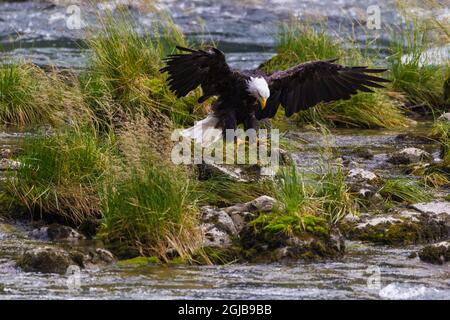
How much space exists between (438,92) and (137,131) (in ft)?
21.1

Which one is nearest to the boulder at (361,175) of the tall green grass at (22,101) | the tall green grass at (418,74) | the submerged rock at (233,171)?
the submerged rock at (233,171)

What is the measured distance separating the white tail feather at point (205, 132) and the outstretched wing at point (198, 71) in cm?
30

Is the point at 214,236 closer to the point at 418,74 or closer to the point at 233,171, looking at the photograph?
the point at 233,171

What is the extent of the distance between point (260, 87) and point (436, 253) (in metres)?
2.86

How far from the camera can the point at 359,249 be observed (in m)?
8.41

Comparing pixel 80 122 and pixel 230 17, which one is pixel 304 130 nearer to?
pixel 80 122

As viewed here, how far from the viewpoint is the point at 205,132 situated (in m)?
10.3

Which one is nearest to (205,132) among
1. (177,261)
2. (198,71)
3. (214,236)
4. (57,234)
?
(198,71)

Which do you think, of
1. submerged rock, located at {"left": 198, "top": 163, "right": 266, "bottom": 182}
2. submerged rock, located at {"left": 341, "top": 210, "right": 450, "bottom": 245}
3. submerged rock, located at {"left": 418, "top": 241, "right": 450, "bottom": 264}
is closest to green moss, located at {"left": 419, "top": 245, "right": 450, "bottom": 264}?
submerged rock, located at {"left": 418, "top": 241, "right": 450, "bottom": 264}

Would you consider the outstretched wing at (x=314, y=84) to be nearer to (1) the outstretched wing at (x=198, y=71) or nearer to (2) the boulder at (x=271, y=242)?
(1) the outstretched wing at (x=198, y=71)

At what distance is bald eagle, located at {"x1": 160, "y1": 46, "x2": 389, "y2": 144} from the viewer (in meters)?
10.1

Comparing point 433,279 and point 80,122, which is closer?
point 433,279

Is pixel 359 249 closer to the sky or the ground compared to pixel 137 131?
closer to the ground

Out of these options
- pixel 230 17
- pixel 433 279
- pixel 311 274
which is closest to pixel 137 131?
pixel 311 274
